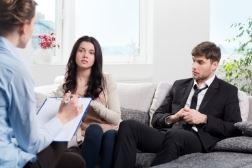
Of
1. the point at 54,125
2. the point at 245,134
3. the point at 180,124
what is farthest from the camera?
the point at 180,124

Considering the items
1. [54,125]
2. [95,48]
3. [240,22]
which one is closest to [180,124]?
[95,48]

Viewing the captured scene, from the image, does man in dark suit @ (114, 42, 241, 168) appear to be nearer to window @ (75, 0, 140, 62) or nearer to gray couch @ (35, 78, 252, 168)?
gray couch @ (35, 78, 252, 168)

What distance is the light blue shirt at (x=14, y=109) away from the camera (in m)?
1.27

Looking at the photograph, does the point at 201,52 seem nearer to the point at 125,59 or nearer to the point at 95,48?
the point at 95,48

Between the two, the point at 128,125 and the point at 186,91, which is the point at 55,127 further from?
the point at 186,91

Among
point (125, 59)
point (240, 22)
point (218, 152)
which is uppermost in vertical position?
point (240, 22)

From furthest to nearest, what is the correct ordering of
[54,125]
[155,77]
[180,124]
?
→ [155,77]
[180,124]
[54,125]

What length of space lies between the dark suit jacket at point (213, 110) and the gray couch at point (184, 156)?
8cm

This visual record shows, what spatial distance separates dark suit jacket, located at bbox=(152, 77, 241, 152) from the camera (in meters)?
2.84

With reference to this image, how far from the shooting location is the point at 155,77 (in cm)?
468

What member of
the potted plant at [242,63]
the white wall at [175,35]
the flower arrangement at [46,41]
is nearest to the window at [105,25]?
the flower arrangement at [46,41]

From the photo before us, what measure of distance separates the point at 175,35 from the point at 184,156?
2.17 meters

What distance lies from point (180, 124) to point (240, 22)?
2.29m

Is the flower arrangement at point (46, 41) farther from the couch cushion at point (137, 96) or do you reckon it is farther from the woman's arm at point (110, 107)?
the woman's arm at point (110, 107)
